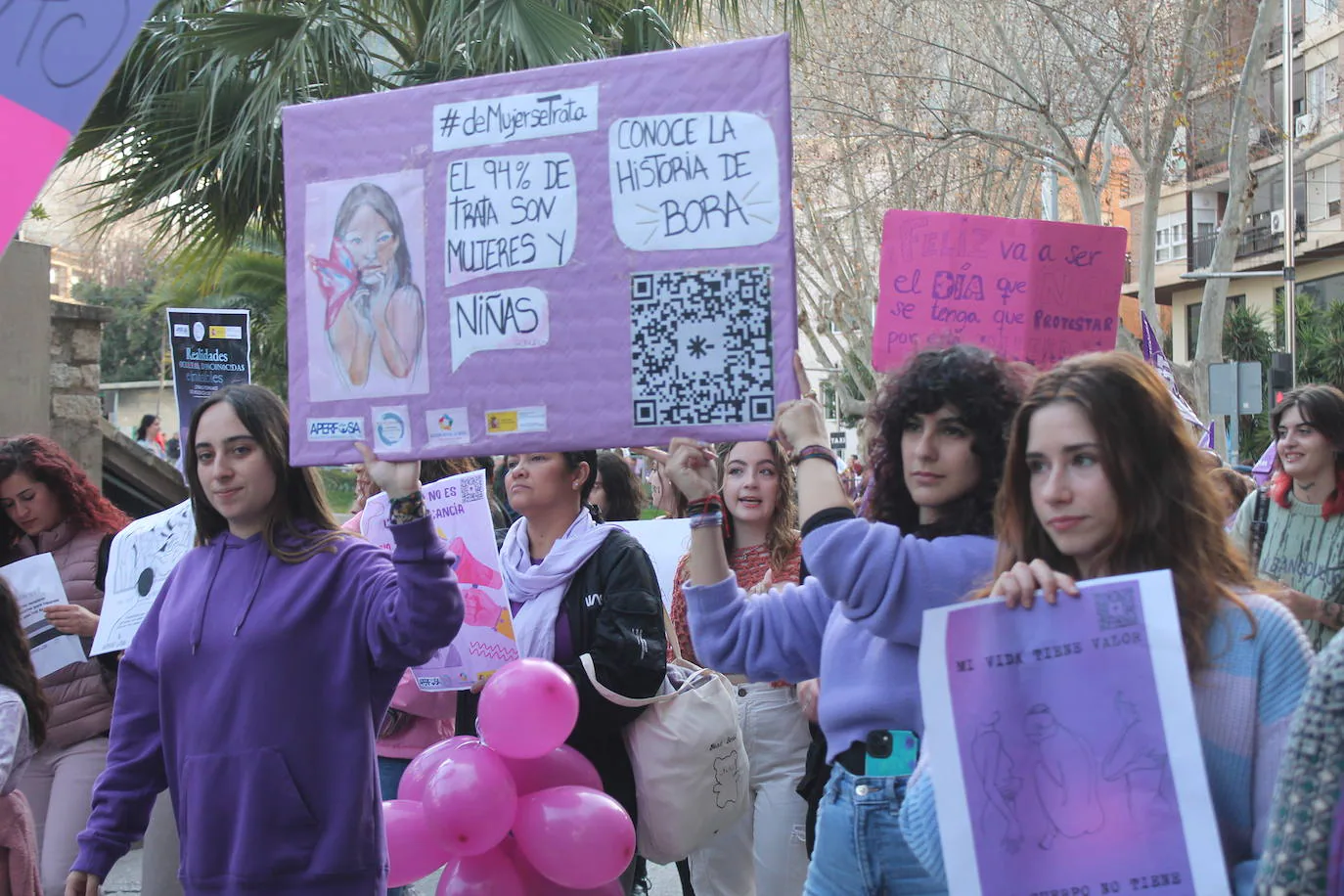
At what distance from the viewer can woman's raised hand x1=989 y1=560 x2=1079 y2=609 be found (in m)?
2.00

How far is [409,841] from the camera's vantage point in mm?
3754

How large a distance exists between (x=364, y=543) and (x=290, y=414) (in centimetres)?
34

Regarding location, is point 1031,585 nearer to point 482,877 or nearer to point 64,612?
point 482,877

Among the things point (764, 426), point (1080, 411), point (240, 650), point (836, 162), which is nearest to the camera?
point (1080, 411)

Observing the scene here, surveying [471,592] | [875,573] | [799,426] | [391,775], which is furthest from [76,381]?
[875,573]

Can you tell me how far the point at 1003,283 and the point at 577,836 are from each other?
8.26 ft

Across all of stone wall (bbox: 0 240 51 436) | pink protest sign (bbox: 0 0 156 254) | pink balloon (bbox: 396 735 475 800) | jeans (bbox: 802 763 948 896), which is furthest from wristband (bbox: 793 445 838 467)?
stone wall (bbox: 0 240 51 436)

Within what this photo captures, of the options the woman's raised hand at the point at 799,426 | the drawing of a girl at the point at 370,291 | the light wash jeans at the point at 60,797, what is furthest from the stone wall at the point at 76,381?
the woman's raised hand at the point at 799,426

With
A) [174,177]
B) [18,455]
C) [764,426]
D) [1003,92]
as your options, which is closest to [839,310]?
[1003,92]

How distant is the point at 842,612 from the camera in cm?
266

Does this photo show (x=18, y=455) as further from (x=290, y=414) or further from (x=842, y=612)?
(x=842, y=612)

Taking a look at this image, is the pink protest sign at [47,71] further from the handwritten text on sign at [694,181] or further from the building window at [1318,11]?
the building window at [1318,11]

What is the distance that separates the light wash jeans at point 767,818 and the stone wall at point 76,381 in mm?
7390

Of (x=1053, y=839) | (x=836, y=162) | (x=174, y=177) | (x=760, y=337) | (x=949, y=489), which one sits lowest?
(x=1053, y=839)
